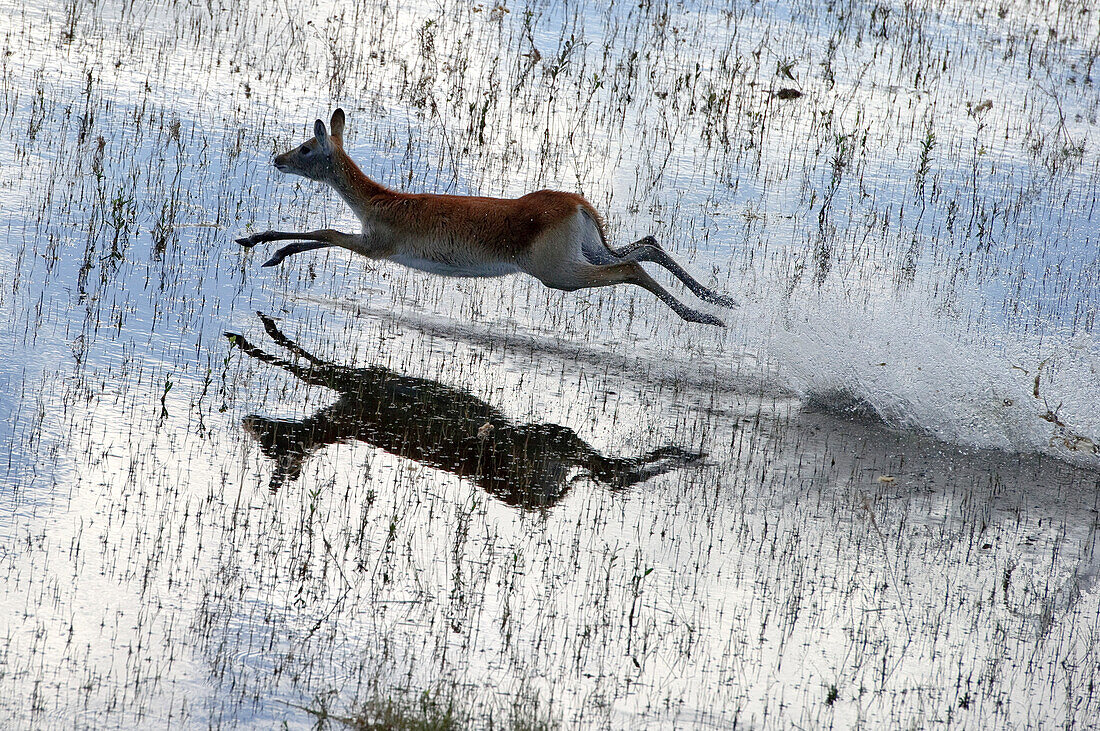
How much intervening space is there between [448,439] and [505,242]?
2543 millimetres

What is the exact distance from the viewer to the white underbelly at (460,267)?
9.38 m

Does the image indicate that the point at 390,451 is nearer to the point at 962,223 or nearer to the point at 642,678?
the point at 642,678

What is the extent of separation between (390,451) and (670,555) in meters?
1.89

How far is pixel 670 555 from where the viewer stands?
19.3ft

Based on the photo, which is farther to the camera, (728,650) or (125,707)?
(728,650)

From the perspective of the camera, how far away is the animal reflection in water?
21.9 feet

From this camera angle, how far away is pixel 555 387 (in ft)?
27.6

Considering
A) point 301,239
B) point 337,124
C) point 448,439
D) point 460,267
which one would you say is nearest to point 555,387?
point 448,439

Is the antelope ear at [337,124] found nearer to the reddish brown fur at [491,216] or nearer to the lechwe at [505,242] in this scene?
the lechwe at [505,242]

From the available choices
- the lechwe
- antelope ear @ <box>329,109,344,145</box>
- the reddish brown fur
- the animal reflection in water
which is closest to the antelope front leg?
the lechwe

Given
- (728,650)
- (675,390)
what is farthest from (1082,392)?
(728,650)

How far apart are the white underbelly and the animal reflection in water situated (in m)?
1.54

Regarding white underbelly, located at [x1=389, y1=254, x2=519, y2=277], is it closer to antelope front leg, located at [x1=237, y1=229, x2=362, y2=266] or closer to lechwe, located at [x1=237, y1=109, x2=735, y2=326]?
lechwe, located at [x1=237, y1=109, x2=735, y2=326]

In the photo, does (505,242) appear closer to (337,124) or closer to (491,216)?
(491,216)
